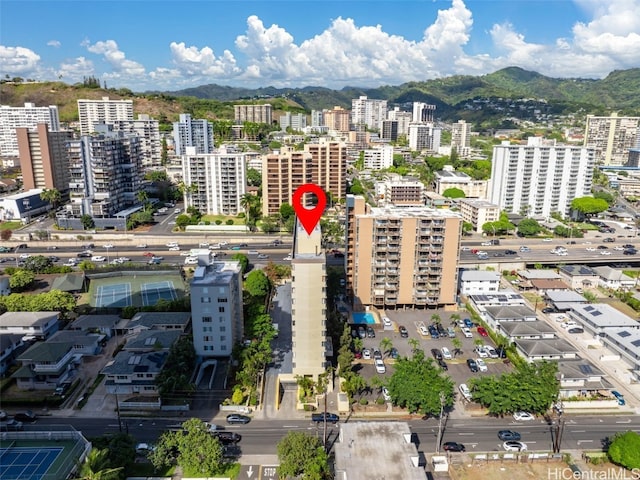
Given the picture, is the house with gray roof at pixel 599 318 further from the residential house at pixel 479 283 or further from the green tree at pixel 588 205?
the green tree at pixel 588 205

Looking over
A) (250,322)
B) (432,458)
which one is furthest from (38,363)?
(432,458)

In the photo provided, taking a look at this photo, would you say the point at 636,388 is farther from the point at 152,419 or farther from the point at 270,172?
the point at 270,172

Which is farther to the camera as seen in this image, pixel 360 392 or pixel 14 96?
pixel 14 96

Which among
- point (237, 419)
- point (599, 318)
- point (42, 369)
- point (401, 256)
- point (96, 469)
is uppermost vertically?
point (401, 256)

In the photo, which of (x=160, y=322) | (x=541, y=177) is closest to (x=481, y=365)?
(x=160, y=322)

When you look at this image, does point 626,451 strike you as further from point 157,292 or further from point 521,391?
point 157,292

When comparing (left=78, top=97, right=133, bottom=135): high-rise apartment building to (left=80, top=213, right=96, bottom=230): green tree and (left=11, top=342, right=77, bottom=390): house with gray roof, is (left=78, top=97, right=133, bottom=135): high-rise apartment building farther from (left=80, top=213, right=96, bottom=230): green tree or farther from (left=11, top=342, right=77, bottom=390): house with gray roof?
(left=11, top=342, right=77, bottom=390): house with gray roof

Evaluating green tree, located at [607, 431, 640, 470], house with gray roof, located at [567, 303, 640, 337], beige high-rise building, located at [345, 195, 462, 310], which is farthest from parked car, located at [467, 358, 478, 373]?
house with gray roof, located at [567, 303, 640, 337]
